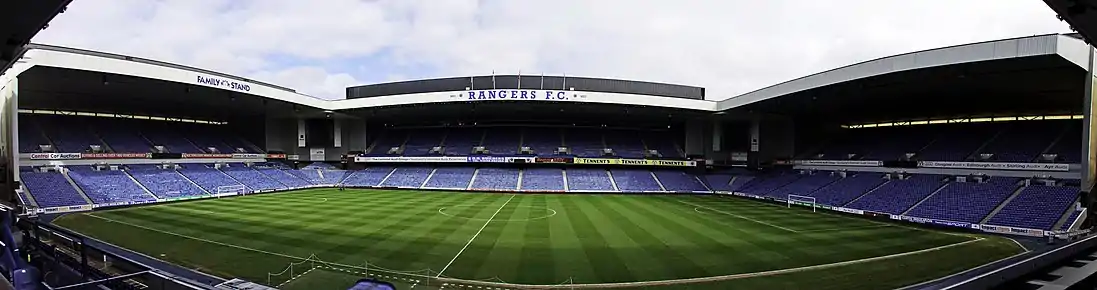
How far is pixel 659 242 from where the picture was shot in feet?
57.4

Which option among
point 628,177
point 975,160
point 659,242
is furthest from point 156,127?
point 975,160

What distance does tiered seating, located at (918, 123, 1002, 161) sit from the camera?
2902 cm

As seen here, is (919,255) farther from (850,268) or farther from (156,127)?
(156,127)

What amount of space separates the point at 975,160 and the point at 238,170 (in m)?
56.1

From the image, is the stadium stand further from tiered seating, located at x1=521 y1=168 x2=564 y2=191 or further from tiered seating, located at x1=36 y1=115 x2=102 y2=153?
tiered seating, located at x1=36 y1=115 x2=102 y2=153

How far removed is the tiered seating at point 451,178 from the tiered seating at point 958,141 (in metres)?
35.6

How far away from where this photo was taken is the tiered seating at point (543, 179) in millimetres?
43125

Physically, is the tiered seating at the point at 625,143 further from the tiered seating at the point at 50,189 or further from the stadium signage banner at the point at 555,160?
the tiered seating at the point at 50,189

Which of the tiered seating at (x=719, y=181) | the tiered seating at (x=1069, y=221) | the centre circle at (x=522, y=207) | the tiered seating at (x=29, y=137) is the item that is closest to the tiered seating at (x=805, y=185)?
the tiered seating at (x=719, y=181)

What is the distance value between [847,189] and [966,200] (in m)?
7.57

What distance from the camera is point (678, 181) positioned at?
149 feet

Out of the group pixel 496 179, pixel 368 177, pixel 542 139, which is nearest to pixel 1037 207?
pixel 496 179

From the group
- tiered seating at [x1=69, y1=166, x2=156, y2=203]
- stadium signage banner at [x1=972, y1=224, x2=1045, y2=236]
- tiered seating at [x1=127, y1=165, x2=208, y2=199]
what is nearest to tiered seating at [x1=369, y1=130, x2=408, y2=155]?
tiered seating at [x1=127, y1=165, x2=208, y2=199]

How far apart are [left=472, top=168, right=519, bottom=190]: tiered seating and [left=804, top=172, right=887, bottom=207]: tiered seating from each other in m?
24.6
